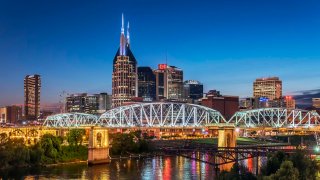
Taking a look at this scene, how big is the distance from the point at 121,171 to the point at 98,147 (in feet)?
58.7

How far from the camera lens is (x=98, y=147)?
3285 inches

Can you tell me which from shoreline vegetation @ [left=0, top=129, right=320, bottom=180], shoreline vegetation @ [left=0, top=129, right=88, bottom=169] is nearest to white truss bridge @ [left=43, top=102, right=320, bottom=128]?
shoreline vegetation @ [left=0, top=129, right=320, bottom=180]

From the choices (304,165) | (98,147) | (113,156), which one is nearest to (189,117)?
(113,156)

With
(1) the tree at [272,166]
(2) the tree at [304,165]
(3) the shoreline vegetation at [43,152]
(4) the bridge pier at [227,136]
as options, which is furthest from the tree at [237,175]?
(4) the bridge pier at [227,136]

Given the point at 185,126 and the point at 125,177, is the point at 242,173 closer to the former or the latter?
the point at 125,177

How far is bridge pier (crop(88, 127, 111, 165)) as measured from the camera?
265 ft

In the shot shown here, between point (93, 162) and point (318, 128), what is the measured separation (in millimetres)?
44056

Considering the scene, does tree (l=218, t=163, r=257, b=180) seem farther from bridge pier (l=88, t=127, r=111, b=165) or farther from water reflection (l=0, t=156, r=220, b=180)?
bridge pier (l=88, t=127, r=111, b=165)

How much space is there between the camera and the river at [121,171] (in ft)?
199

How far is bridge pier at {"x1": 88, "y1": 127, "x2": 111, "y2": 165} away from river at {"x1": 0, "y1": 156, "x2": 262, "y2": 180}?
3422 millimetres

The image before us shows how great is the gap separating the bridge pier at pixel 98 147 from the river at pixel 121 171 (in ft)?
11.2

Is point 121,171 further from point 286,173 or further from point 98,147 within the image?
point 286,173

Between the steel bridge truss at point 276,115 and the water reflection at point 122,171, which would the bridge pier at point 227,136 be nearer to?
the water reflection at point 122,171

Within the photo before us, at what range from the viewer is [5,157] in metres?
69.7
